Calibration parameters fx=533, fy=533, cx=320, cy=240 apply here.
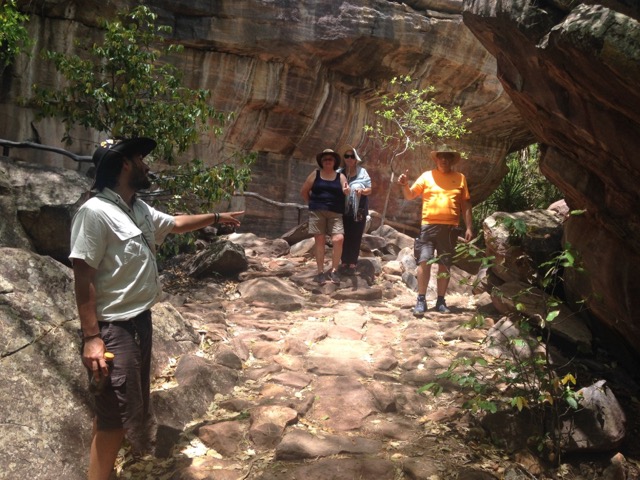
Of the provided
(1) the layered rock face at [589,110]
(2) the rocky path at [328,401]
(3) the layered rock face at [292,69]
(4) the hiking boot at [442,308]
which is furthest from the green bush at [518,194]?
(1) the layered rock face at [589,110]

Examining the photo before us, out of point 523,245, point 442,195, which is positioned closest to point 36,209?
point 442,195

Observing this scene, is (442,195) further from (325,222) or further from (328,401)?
(328,401)

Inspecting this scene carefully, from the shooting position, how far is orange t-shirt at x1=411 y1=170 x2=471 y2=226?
5430 millimetres

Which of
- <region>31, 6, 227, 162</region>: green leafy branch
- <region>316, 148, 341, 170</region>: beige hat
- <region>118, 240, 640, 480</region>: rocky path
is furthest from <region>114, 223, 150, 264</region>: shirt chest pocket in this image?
<region>316, 148, 341, 170</region>: beige hat

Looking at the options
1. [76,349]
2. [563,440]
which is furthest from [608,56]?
[76,349]

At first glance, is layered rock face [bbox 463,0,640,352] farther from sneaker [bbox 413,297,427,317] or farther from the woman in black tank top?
the woman in black tank top

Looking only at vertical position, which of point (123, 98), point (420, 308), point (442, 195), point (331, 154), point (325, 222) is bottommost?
point (420, 308)

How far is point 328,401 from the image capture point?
3.65 metres

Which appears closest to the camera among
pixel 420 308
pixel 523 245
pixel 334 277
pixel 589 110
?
pixel 589 110

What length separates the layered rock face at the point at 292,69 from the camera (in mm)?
9312

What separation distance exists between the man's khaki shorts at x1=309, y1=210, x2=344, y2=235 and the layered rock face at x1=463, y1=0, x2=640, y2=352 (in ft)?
7.97

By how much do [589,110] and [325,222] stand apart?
341cm

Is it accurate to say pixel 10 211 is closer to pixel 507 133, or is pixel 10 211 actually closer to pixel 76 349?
pixel 76 349

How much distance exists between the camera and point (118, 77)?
6.25 m
